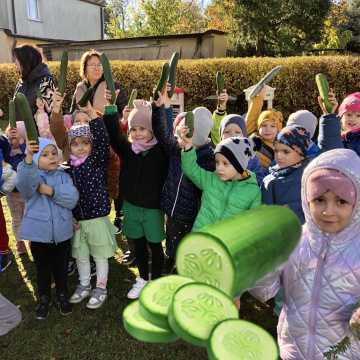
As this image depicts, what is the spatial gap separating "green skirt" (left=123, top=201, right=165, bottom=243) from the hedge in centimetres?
751

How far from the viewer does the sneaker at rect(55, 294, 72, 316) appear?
3.71m

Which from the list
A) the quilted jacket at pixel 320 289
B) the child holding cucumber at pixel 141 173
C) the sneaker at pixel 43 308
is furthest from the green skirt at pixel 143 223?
the quilted jacket at pixel 320 289

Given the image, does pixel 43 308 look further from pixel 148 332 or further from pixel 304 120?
pixel 148 332

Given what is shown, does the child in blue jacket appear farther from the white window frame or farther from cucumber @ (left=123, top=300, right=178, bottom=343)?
the white window frame

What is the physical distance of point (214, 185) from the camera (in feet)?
9.89

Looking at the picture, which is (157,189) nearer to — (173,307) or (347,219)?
(347,219)

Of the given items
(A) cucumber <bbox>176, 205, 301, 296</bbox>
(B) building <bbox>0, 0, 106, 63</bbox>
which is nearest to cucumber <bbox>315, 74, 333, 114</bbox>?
(A) cucumber <bbox>176, 205, 301, 296</bbox>

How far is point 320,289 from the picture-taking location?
6.17 feet

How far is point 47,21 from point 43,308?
27094mm

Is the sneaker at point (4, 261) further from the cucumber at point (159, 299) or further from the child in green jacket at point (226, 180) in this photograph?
the cucumber at point (159, 299)

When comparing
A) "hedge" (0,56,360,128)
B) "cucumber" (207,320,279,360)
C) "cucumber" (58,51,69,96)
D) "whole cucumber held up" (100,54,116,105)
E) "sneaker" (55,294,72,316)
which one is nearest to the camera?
"cucumber" (207,320,279,360)

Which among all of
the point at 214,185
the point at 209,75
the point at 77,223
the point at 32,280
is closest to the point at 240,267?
the point at 214,185

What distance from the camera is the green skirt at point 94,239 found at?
3771 millimetres

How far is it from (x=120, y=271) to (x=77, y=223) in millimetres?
940
